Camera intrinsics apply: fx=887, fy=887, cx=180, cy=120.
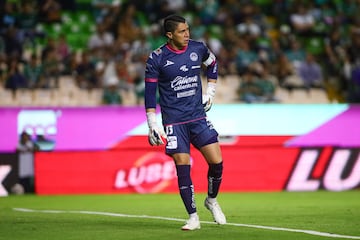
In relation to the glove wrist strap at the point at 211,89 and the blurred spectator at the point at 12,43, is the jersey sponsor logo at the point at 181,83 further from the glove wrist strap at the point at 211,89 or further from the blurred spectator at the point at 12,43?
the blurred spectator at the point at 12,43

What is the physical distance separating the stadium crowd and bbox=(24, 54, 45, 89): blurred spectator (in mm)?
24

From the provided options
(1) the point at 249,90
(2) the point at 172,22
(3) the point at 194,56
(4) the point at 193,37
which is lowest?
(1) the point at 249,90

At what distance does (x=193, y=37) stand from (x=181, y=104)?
1353 cm

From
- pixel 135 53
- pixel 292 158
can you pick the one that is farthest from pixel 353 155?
pixel 135 53

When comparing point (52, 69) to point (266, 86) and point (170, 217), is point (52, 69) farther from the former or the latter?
point (170, 217)

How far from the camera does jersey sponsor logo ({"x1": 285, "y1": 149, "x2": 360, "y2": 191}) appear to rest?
18.3m

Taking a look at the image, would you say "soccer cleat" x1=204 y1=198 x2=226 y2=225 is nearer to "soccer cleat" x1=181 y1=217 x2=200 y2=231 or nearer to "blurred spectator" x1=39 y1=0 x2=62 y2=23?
"soccer cleat" x1=181 y1=217 x2=200 y2=231

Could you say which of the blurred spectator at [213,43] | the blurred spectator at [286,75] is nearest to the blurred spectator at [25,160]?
the blurred spectator at [213,43]

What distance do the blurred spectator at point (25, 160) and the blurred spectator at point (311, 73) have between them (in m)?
8.42

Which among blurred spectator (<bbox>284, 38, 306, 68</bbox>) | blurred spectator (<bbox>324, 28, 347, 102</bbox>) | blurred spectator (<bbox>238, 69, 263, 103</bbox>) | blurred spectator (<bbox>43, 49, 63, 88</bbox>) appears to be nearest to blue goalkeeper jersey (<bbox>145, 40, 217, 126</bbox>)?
blurred spectator (<bbox>238, 69, 263, 103</bbox>)

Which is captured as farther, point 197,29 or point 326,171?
point 197,29

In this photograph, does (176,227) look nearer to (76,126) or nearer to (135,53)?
(76,126)

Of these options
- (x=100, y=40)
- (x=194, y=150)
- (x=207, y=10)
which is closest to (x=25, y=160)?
(x=194, y=150)

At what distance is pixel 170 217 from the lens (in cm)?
1227
